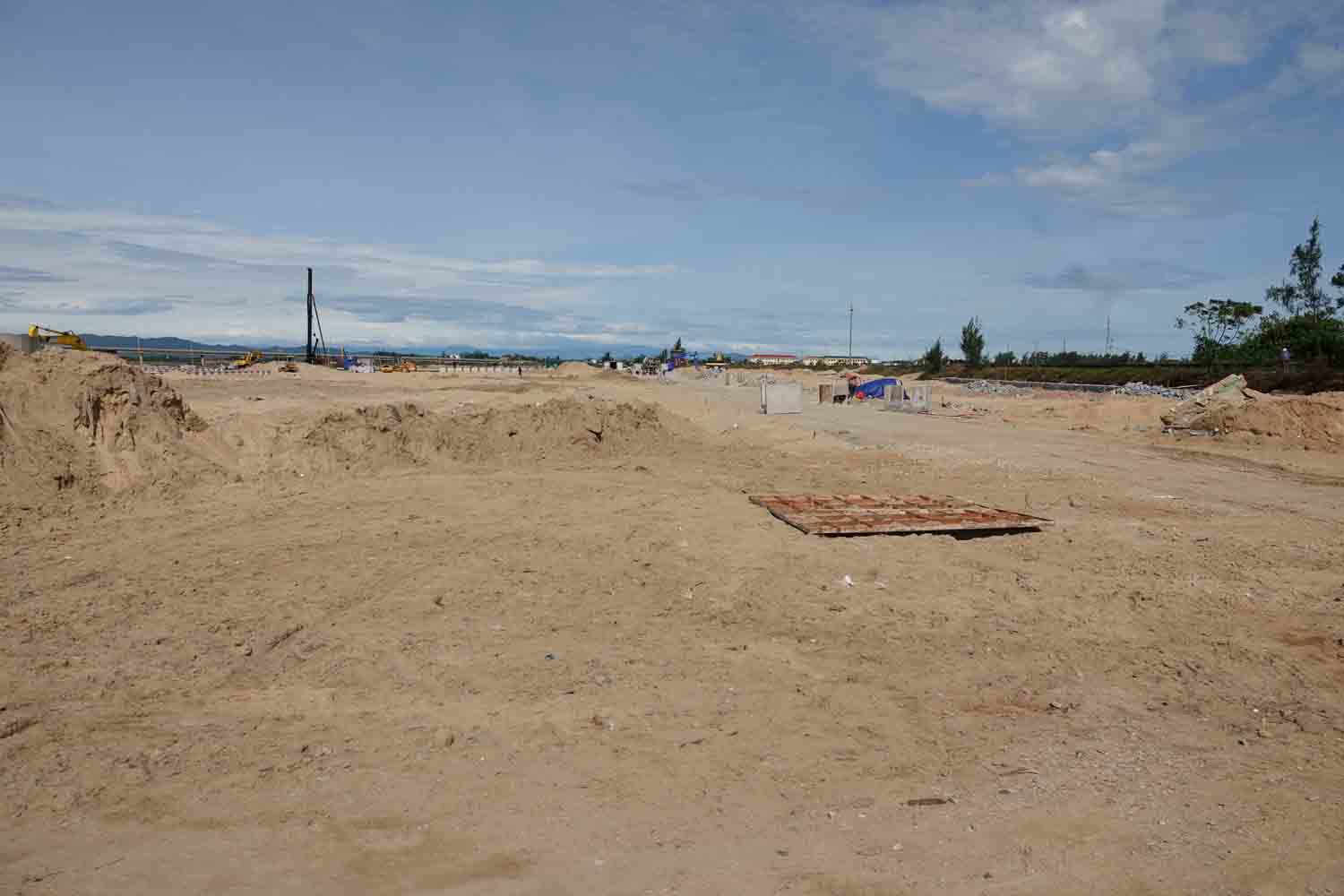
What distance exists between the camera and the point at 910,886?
139 inches

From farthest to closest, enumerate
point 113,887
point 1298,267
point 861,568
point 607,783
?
point 1298,267, point 861,568, point 607,783, point 113,887

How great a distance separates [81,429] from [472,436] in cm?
560

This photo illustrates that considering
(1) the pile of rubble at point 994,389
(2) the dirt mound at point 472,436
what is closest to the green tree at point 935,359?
(1) the pile of rubble at point 994,389

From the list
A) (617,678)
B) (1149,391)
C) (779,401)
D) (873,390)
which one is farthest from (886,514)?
(1149,391)

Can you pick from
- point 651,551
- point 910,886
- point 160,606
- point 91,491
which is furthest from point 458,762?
point 91,491

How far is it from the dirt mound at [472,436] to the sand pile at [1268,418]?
47.3 feet

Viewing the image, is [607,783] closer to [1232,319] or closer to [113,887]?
[113,887]

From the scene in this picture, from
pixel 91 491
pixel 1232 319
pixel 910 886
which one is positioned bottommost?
pixel 910 886

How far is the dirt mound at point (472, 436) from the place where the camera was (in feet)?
41.1

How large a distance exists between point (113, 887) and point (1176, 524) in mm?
11301

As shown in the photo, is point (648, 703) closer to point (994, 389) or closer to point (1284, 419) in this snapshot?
point (1284, 419)

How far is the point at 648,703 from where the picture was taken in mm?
5234

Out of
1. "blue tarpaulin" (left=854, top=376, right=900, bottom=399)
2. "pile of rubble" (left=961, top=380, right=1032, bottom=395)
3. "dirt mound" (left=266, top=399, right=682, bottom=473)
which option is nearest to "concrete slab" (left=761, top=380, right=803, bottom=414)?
"blue tarpaulin" (left=854, top=376, right=900, bottom=399)

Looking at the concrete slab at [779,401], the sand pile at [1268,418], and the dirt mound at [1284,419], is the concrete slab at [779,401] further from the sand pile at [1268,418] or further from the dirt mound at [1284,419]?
the dirt mound at [1284,419]
